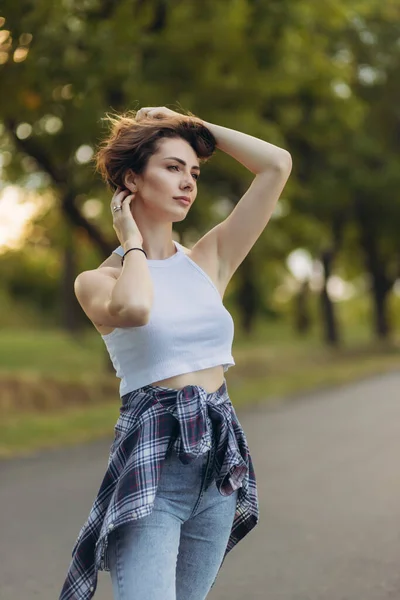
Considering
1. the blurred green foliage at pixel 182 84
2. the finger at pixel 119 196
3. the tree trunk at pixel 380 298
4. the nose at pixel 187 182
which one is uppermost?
the blurred green foliage at pixel 182 84

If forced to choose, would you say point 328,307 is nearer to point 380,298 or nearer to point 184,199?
point 380,298

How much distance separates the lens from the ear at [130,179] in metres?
3.10

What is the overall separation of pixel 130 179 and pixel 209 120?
13547mm

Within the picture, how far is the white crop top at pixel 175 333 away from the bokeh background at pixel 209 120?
2059 mm

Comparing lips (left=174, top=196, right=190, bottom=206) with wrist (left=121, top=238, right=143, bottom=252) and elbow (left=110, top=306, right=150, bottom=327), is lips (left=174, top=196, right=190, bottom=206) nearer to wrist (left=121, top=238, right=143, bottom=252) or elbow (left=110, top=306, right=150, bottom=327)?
wrist (left=121, top=238, right=143, bottom=252)

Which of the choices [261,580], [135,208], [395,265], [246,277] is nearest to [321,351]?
[246,277]

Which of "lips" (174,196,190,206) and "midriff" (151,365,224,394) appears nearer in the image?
"midriff" (151,365,224,394)

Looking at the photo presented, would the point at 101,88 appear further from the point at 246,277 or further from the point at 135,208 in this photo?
the point at 246,277

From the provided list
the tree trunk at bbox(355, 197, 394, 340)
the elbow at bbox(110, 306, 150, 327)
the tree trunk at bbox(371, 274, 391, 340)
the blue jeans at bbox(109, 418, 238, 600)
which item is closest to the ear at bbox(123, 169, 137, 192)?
the elbow at bbox(110, 306, 150, 327)

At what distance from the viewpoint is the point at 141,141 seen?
3.07 meters

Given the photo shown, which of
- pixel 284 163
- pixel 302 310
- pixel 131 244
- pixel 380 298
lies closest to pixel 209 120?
pixel 284 163

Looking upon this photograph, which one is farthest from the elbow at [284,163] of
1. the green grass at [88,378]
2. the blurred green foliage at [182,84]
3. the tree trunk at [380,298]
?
the tree trunk at [380,298]

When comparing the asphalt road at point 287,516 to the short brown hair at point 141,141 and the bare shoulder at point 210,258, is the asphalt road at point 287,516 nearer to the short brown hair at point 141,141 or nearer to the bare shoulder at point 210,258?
the bare shoulder at point 210,258

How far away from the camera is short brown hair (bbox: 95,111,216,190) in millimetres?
3086
